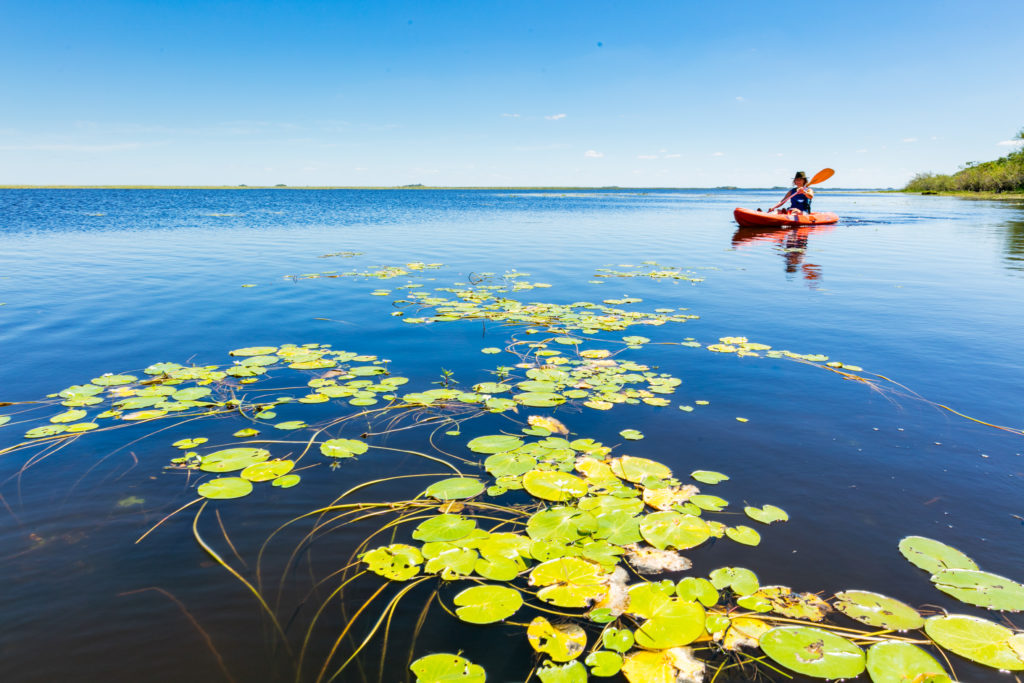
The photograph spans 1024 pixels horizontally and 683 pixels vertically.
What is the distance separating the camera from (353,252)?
618 inches

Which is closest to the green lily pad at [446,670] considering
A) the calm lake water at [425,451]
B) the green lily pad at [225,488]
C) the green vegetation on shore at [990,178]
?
the calm lake water at [425,451]

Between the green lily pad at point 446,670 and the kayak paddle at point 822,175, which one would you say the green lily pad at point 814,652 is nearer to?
the green lily pad at point 446,670

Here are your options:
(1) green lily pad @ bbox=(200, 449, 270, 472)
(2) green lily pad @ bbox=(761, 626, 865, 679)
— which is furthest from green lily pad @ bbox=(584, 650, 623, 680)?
(1) green lily pad @ bbox=(200, 449, 270, 472)

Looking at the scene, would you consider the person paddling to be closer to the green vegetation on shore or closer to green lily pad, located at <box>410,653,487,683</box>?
green lily pad, located at <box>410,653,487,683</box>

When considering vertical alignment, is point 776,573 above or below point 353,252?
below

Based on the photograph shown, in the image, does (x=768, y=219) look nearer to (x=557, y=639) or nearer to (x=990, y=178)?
(x=557, y=639)

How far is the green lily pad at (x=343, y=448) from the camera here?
3.58m

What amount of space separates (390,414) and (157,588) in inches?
83.1

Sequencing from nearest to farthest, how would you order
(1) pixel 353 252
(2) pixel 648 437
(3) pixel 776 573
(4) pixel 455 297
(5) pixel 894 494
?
(3) pixel 776 573 → (5) pixel 894 494 → (2) pixel 648 437 → (4) pixel 455 297 → (1) pixel 353 252

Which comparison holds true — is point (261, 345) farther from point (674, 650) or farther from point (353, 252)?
point (353, 252)

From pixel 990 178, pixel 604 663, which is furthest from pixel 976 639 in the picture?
pixel 990 178

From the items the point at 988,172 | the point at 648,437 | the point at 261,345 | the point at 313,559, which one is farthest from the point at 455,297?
the point at 988,172

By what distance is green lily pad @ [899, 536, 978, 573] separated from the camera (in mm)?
2537

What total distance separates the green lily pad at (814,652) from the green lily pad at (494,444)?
201 cm
